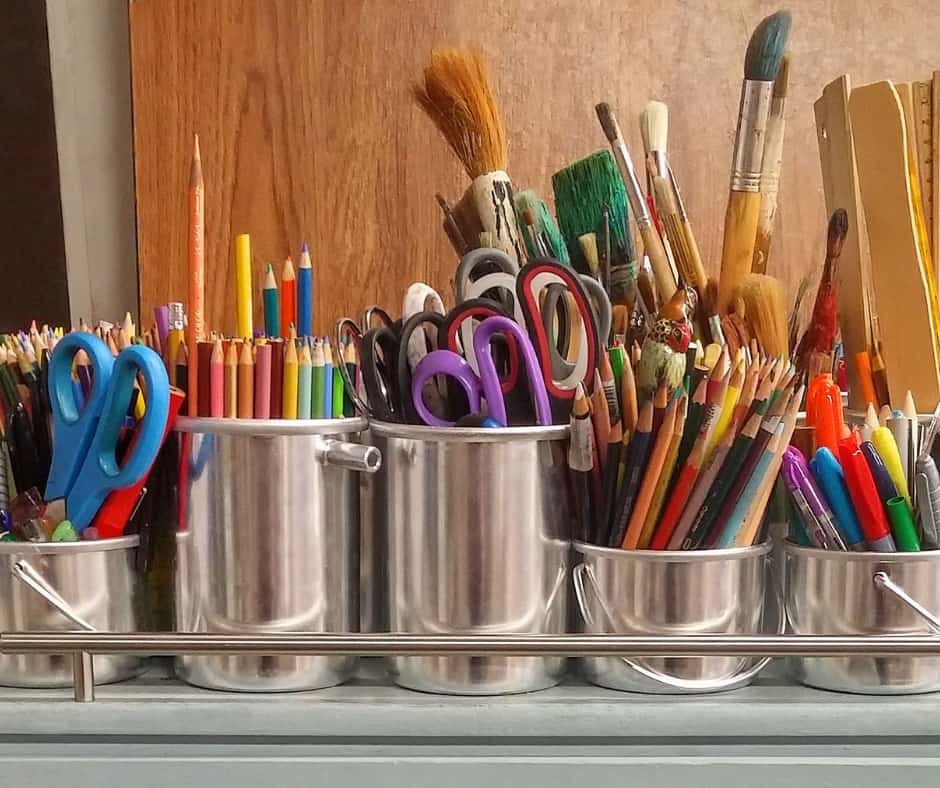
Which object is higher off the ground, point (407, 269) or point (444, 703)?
point (407, 269)

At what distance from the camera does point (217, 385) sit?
43 centimetres

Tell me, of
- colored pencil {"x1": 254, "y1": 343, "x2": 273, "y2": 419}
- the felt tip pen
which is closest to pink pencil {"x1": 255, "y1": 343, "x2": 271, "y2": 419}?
colored pencil {"x1": 254, "y1": 343, "x2": 273, "y2": 419}

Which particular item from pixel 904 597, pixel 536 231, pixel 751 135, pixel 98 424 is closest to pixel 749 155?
pixel 751 135

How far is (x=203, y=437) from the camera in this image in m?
0.43

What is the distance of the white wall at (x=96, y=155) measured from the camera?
25.4 inches

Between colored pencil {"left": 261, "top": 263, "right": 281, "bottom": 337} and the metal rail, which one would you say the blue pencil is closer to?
colored pencil {"left": 261, "top": 263, "right": 281, "bottom": 337}

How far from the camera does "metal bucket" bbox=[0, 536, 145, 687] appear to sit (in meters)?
0.42

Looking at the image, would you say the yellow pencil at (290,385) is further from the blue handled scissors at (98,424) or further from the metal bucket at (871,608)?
the metal bucket at (871,608)

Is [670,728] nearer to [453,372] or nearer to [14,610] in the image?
[453,372]

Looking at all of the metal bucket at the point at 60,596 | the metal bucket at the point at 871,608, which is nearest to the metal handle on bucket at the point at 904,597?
the metal bucket at the point at 871,608

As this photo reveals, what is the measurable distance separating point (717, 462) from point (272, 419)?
0.61ft

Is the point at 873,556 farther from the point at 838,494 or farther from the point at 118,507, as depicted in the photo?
the point at 118,507

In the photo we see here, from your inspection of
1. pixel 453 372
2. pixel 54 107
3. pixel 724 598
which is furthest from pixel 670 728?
pixel 54 107

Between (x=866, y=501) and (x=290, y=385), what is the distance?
9.6 inches
